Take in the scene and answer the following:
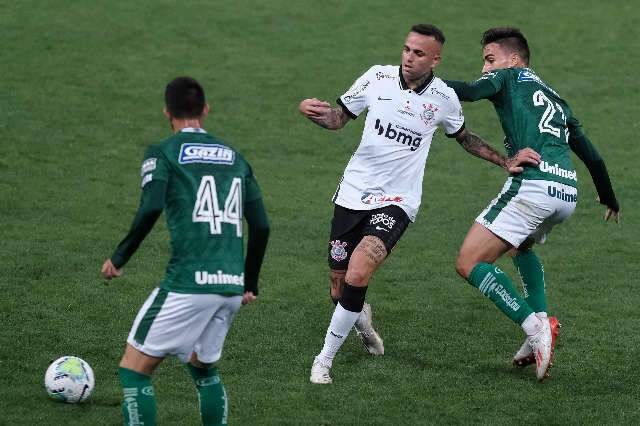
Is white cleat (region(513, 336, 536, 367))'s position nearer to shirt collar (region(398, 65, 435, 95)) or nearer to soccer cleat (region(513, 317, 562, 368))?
soccer cleat (region(513, 317, 562, 368))

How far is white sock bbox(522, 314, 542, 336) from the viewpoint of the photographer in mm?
8938

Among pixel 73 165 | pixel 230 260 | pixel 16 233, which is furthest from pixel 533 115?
pixel 73 165

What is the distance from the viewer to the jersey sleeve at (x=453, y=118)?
9266 millimetres

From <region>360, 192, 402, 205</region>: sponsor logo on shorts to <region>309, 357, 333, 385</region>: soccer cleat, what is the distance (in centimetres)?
129

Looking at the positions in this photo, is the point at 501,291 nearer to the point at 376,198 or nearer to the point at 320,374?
the point at 376,198

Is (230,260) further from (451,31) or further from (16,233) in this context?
(451,31)

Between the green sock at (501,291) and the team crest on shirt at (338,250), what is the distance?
1024mm

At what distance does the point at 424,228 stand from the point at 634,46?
8.93 meters

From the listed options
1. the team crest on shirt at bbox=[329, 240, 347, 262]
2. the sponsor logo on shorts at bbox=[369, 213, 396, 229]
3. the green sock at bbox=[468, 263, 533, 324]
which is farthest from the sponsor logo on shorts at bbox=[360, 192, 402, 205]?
the green sock at bbox=[468, 263, 533, 324]

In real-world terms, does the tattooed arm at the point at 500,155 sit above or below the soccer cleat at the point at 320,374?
above

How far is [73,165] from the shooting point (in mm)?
15719

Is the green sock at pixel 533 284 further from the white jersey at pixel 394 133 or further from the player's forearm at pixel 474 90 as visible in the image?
the player's forearm at pixel 474 90

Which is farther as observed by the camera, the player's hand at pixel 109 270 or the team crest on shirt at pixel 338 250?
the team crest on shirt at pixel 338 250

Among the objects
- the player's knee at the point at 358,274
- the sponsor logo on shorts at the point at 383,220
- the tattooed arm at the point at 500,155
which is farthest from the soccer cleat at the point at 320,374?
the tattooed arm at the point at 500,155
